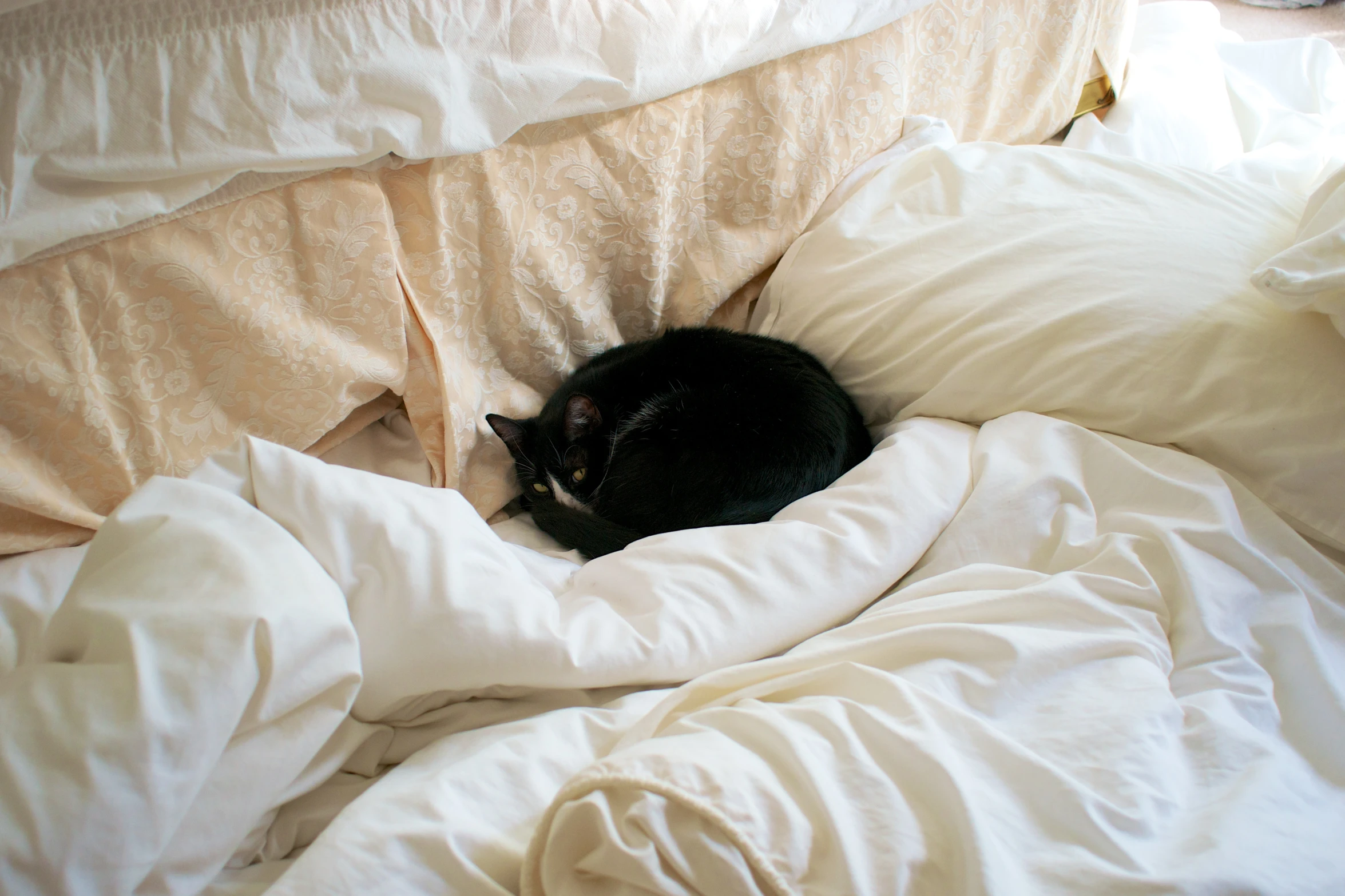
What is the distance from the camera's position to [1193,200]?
3.22 ft

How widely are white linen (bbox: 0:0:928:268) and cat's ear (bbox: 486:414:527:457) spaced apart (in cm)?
34

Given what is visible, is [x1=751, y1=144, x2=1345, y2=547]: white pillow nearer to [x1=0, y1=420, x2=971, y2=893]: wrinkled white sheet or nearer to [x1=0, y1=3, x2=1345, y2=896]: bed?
[x1=0, y1=3, x2=1345, y2=896]: bed

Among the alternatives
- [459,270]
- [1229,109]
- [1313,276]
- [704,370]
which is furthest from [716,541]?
[1229,109]

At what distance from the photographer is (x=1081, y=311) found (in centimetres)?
92

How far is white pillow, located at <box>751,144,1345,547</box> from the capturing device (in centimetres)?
82

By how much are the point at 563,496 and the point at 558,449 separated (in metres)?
0.06

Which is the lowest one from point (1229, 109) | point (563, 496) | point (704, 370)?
point (563, 496)

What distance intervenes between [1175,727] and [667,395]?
0.67m

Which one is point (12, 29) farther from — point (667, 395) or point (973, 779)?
point (973, 779)

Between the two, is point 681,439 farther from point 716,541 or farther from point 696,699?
point 696,699

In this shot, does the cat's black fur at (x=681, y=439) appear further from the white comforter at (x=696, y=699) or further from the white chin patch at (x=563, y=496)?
the white comforter at (x=696, y=699)

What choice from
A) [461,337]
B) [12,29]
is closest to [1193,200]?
[461,337]

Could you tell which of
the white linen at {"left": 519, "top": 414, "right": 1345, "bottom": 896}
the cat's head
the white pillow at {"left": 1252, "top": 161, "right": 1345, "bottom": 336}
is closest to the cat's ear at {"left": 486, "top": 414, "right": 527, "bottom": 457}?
the cat's head

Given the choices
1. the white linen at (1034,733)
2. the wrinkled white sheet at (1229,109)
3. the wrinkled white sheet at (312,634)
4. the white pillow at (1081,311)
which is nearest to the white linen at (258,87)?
the wrinkled white sheet at (312,634)
